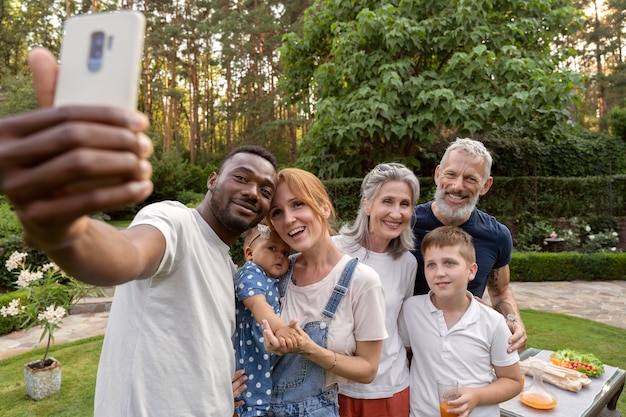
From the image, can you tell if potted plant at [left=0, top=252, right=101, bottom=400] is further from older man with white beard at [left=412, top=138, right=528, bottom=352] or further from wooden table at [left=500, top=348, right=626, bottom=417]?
wooden table at [left=500, top=348, right=626, bottom=417]

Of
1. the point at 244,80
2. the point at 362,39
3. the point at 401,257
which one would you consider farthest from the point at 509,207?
the point at 244,80

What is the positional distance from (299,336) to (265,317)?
16 centimetres

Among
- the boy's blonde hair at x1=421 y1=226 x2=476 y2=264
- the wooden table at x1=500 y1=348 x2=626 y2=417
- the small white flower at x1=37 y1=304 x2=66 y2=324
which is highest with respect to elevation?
the boy's blonde hair at x1=421 y1=226 x2=476 y2=264

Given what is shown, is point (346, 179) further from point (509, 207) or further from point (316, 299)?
point (316, 299)

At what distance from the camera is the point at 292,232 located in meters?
1.77

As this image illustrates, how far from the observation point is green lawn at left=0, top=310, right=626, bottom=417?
13.3 ft

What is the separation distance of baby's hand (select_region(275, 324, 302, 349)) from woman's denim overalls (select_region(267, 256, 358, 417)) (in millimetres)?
Answer: 206

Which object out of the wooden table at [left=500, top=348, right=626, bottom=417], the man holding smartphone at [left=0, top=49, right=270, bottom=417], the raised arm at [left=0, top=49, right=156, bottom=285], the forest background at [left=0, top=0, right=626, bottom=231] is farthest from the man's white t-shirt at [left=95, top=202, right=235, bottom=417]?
the forest background at [left=0, top=0, right=626, bottom=231]

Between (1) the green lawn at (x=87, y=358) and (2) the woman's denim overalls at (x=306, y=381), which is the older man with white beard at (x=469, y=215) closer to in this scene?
(2) the woman's denim overalls at (x=306, y=381)

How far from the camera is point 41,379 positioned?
415 centimetres

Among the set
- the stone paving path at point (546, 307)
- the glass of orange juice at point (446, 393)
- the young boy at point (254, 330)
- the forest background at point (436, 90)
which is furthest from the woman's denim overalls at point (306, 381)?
the forest background at point (436, 90)

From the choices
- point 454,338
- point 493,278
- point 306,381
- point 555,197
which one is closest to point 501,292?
point 493,278

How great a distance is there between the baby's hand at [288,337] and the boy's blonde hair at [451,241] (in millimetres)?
1027

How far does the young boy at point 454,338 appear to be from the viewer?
79.4 inches
